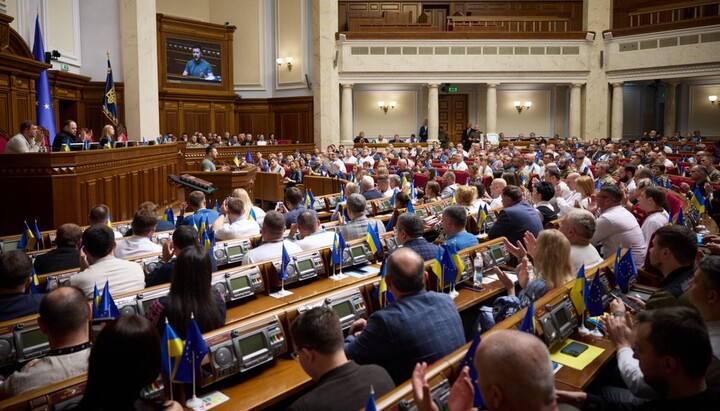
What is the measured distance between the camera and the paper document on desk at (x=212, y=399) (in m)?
2.69

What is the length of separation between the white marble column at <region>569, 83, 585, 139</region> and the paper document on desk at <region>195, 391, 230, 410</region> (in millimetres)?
19952

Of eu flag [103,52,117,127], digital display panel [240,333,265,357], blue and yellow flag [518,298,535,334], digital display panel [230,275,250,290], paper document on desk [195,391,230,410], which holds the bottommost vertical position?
paper document on desk [195,391,230,410]

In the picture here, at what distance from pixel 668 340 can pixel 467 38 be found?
64.1 ft

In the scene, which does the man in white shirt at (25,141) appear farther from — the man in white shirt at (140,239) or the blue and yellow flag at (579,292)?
the blue and yellow flag at (579,292)

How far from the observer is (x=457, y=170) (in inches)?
488

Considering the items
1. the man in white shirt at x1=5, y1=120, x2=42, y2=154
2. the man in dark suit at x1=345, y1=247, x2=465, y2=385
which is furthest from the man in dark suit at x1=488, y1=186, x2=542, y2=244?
the man in white shirt at x1=5, y1=120, x2=42, y2=154

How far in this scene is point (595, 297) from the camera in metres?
3.75

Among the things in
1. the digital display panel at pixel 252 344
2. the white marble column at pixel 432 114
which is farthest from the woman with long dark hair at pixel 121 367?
the white marble column at pixel 432 114

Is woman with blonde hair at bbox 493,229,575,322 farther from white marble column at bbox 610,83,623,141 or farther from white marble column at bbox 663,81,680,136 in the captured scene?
white marble column at bbox 663,81,680,136

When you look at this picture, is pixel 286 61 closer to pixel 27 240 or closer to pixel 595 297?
pixel 27 240

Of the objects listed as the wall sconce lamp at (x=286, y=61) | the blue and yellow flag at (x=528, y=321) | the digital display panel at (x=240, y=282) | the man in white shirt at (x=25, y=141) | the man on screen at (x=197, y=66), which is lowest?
the digital display panel at (x=240, y=282)

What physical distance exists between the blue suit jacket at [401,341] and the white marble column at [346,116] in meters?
17.9

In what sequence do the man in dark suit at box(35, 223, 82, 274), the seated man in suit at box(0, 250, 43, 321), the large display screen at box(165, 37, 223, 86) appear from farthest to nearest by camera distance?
the large display screen at box(165, 37, 223, 86), the man in dark suit at box(35, 223, 82, 274), the seated man in suit at box(0, 250, 43, 321)

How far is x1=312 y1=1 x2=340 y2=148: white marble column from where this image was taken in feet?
65.0
